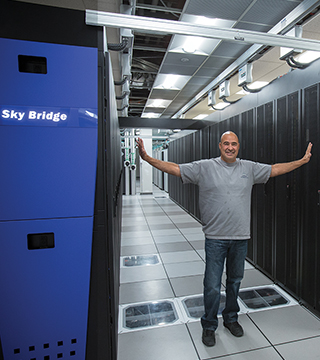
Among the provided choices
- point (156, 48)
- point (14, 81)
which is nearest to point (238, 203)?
point (14, 81)

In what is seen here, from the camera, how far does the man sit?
187 centimetres

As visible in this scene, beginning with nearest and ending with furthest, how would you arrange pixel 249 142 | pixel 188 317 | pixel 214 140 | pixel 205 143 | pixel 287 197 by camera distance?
pixel 188 317
pixel 287 197
pixel 249 142
pixel 214 140
pixel 205 143

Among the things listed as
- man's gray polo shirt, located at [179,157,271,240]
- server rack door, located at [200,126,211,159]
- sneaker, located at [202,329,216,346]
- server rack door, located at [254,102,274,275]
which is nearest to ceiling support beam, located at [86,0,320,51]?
man's gray polo shirt, located at [179,157,271,240]

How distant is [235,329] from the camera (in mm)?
2002

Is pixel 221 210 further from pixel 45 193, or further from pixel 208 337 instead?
pixel 45 193

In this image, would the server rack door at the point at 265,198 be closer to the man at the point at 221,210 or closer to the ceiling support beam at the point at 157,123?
the man at the point at 221,210

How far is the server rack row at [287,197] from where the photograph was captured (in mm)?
2270

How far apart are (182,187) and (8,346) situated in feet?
21.1

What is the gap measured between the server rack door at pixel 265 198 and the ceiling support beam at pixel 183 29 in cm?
113

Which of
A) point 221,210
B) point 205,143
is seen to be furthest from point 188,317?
point 205,143

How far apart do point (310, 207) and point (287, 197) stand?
32 centimetres

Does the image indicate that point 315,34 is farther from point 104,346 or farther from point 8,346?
point 8,346

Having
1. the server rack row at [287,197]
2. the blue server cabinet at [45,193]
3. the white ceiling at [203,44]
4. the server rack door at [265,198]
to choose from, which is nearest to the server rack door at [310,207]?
the server rack row at [287,197]

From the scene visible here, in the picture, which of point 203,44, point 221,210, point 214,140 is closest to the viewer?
point 221,210
